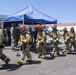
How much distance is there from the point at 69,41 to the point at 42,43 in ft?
9.91

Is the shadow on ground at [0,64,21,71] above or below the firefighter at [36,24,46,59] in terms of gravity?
below

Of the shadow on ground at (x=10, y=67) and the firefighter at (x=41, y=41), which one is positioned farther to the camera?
the firefighter at (x=41, y=41)

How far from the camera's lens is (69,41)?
48.4 feet

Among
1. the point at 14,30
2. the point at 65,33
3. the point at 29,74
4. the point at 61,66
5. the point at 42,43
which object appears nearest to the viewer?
the point at 29,74

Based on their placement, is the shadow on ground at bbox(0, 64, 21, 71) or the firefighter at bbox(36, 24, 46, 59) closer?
the shadow on ground at bbox(0, 64, 21, 71)

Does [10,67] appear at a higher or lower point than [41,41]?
lower

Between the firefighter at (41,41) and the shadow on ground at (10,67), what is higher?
the firefighter at (41,41)

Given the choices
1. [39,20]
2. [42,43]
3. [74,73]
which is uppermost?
[39,20]

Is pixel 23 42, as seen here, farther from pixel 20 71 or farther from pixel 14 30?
pixel 14 30

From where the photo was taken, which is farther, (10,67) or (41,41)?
(41,41)

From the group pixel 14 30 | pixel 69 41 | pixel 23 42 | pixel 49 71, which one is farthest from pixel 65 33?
pixel 49 71

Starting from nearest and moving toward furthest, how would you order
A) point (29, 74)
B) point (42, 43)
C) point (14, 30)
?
1. point (29, 74)
2. point (42, 43)
3. point (14, 30)

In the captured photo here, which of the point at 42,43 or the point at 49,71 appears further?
the point at 42,43

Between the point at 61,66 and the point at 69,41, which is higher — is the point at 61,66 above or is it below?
below
